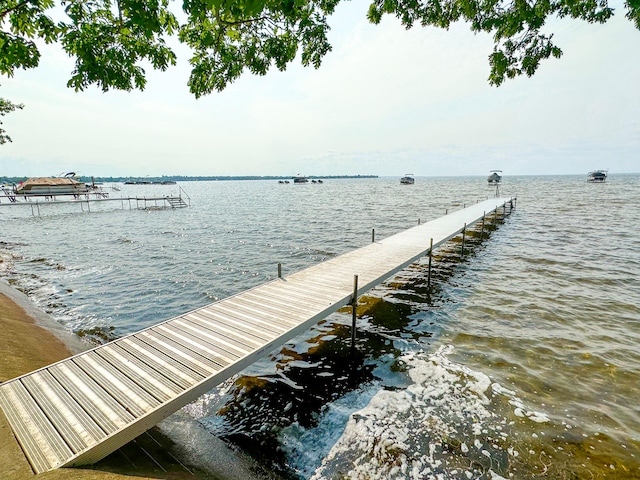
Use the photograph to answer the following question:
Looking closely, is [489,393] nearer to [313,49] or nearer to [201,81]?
[313,49]

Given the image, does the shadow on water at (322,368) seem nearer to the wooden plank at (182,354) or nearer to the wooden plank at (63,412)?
the wooden plank at (182,354)

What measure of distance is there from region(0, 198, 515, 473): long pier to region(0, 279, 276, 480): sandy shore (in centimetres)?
21

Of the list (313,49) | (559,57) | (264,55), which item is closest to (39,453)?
(264,55)

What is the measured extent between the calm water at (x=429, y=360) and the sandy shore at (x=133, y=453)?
1.41 ft

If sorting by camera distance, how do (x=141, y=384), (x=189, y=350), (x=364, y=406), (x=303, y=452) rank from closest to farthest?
(x=141, y=384) < (x=303, y=452) < (x=189, y=350) < (x=364, y=406)

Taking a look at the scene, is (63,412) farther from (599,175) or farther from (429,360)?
(599,175)

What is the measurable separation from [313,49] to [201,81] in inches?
94.6

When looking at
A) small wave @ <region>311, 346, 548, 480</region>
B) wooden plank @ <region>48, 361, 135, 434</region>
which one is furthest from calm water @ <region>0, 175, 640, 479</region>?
wooden plank @ <region>48, 361, 135, 434</region>

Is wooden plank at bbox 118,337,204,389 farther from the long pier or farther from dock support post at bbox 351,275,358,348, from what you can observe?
dock support post at bbox 351,275,358,348

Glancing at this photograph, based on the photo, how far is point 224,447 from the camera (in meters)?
5.41

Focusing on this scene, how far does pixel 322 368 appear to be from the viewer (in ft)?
25.9

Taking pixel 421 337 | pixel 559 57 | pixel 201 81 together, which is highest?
pixel 559 57

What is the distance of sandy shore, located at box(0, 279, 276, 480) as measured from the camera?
3393 mm

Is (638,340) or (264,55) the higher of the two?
(264,55)
